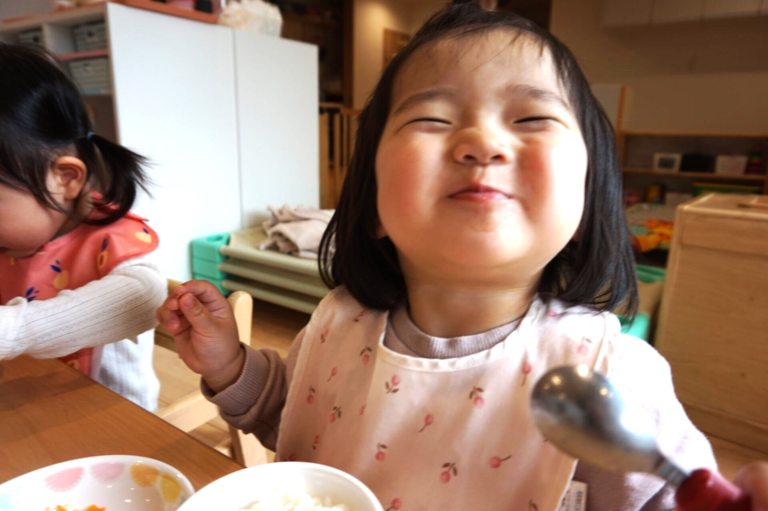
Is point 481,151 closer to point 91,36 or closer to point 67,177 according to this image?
point 67,177

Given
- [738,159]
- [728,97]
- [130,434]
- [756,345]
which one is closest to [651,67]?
[728,97]

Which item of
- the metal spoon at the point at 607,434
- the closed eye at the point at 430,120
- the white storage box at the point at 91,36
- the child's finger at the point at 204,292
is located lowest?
the child's finger at the point at 204,292

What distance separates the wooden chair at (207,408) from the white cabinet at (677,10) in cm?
488

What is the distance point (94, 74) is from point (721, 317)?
2575mm

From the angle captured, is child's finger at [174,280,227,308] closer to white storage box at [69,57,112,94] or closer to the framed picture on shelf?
white storage box at [69,57,112,94]

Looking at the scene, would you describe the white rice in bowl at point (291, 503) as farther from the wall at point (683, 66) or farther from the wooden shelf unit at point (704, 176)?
the wooden shelf unit at point (704, 176)

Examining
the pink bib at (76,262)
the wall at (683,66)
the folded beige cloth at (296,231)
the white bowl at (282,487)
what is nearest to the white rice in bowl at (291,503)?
the white bowl at (282,487)

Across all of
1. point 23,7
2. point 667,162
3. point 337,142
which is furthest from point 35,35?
point 667,162

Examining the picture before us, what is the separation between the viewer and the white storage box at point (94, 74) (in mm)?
2143

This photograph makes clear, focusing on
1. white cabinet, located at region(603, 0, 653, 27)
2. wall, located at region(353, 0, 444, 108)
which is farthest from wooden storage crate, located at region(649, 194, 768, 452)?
wall, located at region(353, 0, 444, 108)

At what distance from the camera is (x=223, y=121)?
2520 mm

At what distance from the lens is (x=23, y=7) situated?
374 cm

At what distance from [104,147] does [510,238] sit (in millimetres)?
729

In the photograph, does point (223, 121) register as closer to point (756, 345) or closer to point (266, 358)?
point (266, 358)
